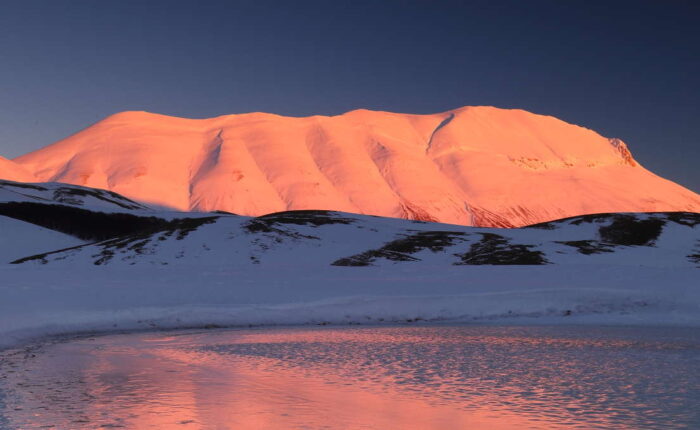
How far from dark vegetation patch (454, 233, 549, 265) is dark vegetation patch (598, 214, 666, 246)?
2749 cm

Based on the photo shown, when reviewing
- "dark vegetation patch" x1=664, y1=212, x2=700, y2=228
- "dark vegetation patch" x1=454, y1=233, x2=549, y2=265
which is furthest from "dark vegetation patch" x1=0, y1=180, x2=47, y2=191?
"dark vegetation patch" x1=664, y1=212, x2=700, y2=228


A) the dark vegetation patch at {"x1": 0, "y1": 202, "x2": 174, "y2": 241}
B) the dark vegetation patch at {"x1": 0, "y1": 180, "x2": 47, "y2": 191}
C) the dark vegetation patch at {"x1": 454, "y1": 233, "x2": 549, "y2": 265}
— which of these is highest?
the dark vegetation patch at {"x1": 0, "y1": 180, "x2": 47, "y2": 191}

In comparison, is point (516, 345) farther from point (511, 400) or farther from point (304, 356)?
point (511, 400)

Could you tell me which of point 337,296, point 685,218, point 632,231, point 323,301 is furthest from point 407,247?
point 685,218

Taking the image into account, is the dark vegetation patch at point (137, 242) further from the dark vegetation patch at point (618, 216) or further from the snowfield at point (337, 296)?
the dark vegetation patch at point (618, 216)

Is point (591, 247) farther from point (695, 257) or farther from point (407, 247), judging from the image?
point (407, 247)

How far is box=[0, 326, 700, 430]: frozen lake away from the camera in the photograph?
12047mm

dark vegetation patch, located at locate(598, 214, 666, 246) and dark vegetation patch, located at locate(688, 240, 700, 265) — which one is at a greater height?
dark vegetation patch, located at locate(598, 214, 666, 246)

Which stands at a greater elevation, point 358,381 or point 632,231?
point 632,231

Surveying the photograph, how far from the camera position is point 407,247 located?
271 ft

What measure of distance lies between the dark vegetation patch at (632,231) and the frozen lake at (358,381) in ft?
283

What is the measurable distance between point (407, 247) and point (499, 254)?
419 inches

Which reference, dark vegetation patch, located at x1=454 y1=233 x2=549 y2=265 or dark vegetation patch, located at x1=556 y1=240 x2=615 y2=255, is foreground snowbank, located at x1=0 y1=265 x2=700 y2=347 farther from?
dark vegetation patch, located at x1=556 y1=240 x2=615 y2=255

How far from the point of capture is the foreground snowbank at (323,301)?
26312mm
